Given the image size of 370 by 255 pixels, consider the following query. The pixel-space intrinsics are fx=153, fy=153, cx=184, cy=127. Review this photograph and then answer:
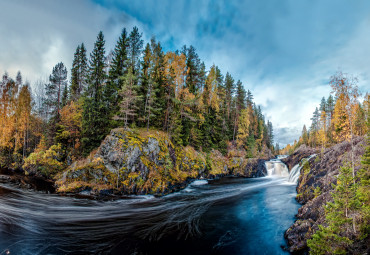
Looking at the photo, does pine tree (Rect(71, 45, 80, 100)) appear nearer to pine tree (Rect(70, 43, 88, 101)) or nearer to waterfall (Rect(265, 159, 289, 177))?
pine tree (Rect(70, 43, 88, 101))

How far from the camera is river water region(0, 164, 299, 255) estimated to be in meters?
7.64

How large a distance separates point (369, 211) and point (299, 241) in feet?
12.1

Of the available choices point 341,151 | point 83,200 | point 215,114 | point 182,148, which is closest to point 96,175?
point 83,200

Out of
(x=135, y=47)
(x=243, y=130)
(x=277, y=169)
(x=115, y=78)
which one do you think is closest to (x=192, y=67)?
(x=135, y=47)

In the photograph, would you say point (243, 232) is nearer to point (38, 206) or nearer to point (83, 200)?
point (83, 200)

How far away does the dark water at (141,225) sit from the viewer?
7641mm

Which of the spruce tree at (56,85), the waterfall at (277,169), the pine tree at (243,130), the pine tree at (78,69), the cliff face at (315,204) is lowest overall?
the waterfall at (277,169)

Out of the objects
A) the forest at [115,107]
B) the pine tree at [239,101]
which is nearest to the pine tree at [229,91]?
the forest at [115,107]

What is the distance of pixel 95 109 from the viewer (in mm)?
20281

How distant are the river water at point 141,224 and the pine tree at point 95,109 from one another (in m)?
7.45

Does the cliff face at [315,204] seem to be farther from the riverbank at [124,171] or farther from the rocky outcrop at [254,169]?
the rocky outcrop at [254,169]

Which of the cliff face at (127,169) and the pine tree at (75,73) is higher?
the pine tree at (75,73)

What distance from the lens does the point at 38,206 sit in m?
12.0

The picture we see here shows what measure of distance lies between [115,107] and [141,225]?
16.8m
